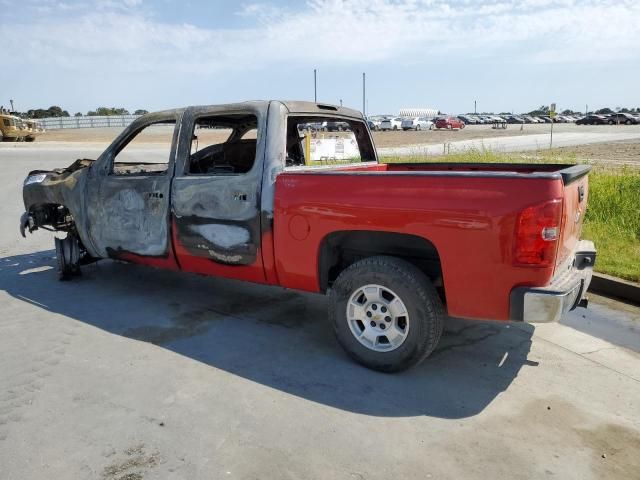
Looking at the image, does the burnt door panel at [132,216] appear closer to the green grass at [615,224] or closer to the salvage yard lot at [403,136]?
the green grass at [615,224]

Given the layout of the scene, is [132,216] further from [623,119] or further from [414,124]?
[623,119]

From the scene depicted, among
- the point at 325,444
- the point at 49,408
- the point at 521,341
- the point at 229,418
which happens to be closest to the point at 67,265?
the point at 49,408

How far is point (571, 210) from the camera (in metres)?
3.60

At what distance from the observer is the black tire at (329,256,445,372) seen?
11.8 feet

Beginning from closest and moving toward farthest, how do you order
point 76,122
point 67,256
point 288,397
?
point 288,397, point 67,256, point 76,122

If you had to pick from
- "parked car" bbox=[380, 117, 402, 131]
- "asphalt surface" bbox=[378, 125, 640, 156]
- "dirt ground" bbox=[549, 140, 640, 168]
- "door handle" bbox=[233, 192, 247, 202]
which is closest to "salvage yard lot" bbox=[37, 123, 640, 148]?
"asphalt surface" bbox=[378, 125, 640, 156]

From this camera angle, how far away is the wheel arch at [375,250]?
380 cm

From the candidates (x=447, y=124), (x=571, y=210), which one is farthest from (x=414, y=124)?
(x=571, y=210)

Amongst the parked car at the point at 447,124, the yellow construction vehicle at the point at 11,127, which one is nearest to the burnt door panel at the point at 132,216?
the yellow construction vehicle at the point at 11,127

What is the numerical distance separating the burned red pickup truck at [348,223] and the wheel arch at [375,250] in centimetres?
1

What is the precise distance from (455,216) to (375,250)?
86 cm

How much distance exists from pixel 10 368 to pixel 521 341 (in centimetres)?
388

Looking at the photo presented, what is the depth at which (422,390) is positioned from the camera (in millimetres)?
3590

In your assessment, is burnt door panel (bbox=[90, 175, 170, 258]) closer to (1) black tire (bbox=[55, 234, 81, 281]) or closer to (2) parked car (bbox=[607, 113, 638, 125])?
(1) black tire (bbox=[55, 234, 81, 281])
